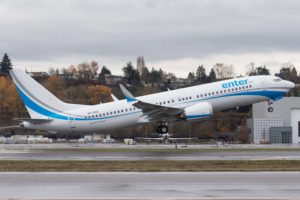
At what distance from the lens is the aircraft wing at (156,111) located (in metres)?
52.5

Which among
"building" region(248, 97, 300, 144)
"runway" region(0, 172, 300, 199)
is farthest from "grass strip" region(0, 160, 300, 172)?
"building" region(248, 97, 300, 144)

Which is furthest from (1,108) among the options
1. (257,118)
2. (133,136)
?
(257,118)

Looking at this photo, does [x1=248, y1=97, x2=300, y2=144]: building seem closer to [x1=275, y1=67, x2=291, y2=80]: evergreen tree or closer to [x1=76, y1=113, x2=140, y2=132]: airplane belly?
[x1=76, y1=113, x2=140, y2=132]: airplane belly

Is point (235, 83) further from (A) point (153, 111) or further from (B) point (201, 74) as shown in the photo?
(B) point (201, 74)

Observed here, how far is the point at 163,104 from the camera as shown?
54.5 m

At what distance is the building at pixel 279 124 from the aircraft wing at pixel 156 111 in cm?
3676

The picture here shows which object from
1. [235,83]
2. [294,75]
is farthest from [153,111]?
[294,75]

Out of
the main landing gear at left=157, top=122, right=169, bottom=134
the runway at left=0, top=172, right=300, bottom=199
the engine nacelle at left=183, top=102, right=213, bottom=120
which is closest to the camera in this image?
the runway at left=0, top=172, right=300, bottom=199

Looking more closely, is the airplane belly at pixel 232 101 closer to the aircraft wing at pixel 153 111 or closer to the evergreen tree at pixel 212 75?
the aircraft wing at pixel 153 111

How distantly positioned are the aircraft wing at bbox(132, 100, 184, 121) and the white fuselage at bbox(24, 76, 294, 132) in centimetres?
69

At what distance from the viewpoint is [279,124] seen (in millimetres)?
93500

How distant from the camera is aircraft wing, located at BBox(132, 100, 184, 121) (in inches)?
2067

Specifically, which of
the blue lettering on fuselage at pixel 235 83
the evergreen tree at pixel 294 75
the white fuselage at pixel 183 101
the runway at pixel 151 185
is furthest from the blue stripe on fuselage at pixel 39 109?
the evergreen tree at pixel 294 75

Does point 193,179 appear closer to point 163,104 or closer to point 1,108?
point 163,104
